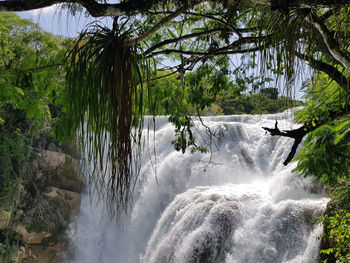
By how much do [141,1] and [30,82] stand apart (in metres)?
1.06

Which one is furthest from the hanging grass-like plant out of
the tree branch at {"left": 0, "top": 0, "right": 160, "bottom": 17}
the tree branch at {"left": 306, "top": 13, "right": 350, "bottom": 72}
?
the tree branch at {"left": 306, "top": 13, "right": 350, "bottom": 72}

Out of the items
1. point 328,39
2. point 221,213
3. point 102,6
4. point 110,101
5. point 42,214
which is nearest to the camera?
point 110,101

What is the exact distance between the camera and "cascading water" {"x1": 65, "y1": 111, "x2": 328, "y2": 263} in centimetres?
696

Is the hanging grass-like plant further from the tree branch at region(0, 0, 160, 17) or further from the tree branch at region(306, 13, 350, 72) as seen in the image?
the tree branch at region(306, 13, 350, 72)

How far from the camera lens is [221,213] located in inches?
310

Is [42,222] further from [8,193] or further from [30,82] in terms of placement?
[30,82]

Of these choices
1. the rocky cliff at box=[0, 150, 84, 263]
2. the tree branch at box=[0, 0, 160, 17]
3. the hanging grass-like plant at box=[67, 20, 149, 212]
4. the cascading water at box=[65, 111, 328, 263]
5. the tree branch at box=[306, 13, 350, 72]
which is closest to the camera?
the hanging grass-like plant at box=[67, 20, 149, 212]

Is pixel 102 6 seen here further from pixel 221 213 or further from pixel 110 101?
pixel 221 213

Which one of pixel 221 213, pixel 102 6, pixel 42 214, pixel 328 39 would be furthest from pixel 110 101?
pixel 42 214

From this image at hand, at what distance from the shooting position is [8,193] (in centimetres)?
1002

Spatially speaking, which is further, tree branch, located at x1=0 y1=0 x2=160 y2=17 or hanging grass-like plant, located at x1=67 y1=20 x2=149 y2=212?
tree branch, located at x1=0 y1=0 x2=160 y2=17

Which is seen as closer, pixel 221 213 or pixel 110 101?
pixel 110 101

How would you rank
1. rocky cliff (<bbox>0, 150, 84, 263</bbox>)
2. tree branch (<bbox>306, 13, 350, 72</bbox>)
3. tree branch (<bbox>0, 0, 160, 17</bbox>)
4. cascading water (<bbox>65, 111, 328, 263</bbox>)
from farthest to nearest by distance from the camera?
rocky cliff (<bbox>0, 150, 84, 263</bbox>) < cascading water (<bbox>65, 111, 328, 263</bbox>) < tree branch (<bbox>306, 13, 350, 72</bbox>) < tree branch (<bbox>0, 0, 160, 17</bbox>)

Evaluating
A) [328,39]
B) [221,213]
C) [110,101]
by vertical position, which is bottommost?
[221,213]
